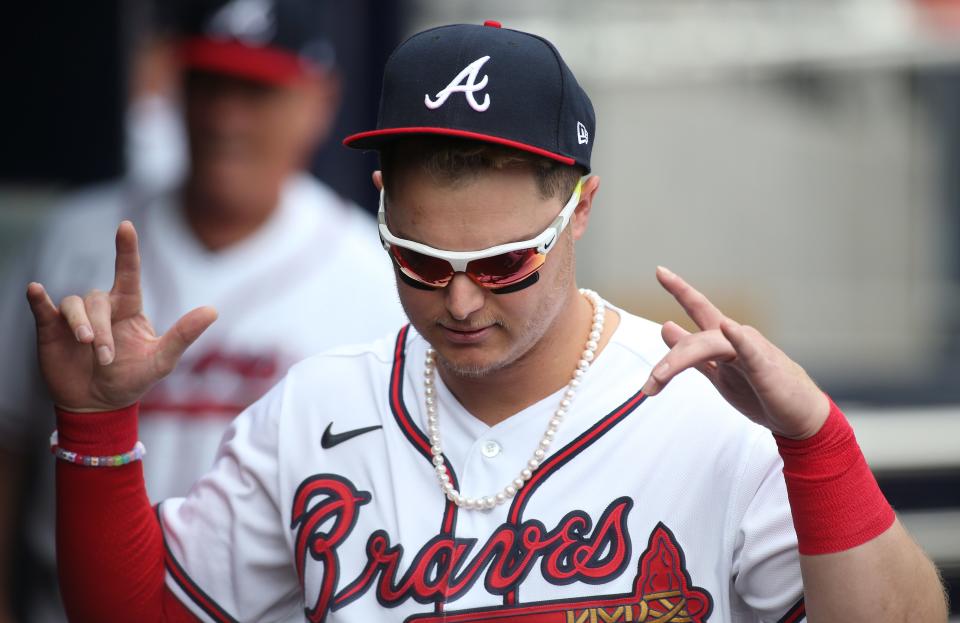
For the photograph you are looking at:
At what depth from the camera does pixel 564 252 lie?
5.95 ft

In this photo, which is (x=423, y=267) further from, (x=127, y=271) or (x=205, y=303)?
(x=205, y=303)

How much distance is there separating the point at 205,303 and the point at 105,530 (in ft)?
4.14

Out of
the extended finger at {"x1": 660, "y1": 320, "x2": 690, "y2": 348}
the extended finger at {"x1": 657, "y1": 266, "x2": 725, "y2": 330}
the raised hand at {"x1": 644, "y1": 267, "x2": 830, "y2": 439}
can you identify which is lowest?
the raised hand at {"x1": 644, "y1": 267, "x2": 830, "y2": 439}

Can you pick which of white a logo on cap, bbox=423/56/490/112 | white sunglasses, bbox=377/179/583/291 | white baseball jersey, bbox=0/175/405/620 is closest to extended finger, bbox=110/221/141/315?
white sunglasses, bbox=377/179/583/291

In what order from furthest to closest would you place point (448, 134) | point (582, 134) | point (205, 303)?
1. point (205, 303)
2. point (582, 134)
3. point (448, 134)

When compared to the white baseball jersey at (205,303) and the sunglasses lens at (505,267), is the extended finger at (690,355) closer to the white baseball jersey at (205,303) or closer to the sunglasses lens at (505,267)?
the sunglasses lens at (505,267)

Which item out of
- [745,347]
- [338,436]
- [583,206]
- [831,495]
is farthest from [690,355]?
[338,436]

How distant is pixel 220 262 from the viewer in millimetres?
3242

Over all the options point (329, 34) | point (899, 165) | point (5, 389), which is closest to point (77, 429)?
point (5, 389)

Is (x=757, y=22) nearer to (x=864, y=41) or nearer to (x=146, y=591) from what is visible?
(x=864, y=41)

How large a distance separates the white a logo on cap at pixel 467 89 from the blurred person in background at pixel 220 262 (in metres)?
1.39

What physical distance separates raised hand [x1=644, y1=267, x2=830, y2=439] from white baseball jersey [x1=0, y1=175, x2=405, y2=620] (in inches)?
59.4

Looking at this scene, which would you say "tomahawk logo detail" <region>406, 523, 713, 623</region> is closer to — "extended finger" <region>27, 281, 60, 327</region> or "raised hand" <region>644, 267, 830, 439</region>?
"raised hand" <region>644, 267, 830, 439</region>

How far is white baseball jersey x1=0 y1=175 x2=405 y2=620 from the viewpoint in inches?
118
